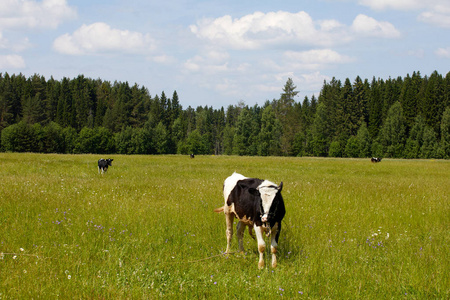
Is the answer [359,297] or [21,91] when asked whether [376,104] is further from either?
[21,91]

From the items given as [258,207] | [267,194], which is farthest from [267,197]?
[258,207]

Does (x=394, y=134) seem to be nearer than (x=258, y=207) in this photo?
No

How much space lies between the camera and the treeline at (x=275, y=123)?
297ft

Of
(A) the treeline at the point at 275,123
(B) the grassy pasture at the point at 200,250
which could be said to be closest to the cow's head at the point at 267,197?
(B) the grassy pasture at the point at 200,250

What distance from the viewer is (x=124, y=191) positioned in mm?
12719

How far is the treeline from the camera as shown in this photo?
297 ft

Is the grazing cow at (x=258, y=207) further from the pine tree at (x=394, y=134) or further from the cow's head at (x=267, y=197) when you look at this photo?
the pine tree at (x=394, y=134)

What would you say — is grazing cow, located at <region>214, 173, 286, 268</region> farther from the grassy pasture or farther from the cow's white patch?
the grassy pasture

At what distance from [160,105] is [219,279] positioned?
140 meters

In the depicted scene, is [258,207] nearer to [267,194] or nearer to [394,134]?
[267,194]

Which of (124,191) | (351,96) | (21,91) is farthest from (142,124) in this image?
(124,191)

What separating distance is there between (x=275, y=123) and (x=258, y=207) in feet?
329

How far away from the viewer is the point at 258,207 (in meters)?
5.89

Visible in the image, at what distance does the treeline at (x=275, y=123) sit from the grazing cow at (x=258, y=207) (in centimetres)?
9196
